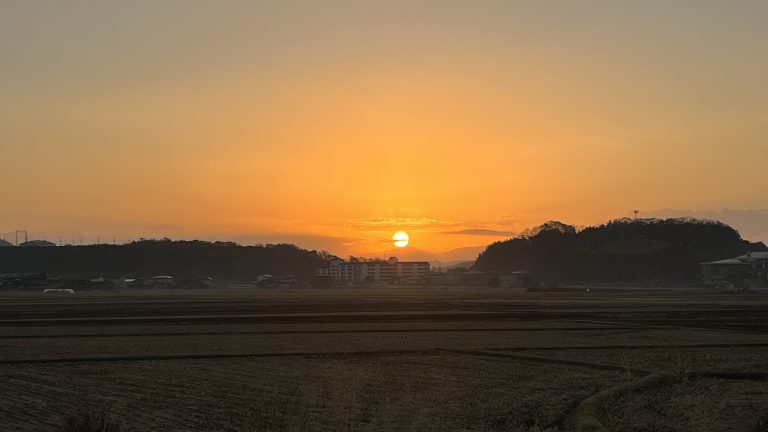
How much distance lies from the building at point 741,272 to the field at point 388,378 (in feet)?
354

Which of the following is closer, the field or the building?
the field

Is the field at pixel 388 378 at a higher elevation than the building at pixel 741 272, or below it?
below

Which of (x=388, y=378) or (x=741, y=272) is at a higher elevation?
(x=741, y=272)

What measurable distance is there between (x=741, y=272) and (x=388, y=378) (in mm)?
140575

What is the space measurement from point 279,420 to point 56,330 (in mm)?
30539

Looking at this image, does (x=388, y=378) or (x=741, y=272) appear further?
(x=741, y=272)

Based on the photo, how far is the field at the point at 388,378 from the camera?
16.9 metres

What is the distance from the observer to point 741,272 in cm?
14625

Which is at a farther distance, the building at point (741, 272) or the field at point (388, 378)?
the building at point (741, 272)

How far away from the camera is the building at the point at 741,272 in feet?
459

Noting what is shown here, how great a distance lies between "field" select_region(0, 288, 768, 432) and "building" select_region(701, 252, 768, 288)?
354 feet

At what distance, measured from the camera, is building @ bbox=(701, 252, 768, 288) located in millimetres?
140000

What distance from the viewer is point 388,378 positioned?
2302 centimetres

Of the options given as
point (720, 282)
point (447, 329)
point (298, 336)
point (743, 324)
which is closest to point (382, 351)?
point (298, 336)
